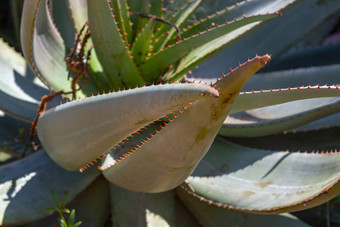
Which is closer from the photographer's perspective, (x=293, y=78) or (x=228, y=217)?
(x=228, y=217)

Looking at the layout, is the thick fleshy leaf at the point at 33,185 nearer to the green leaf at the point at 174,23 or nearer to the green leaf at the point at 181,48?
the green leaf at the point at 181,48

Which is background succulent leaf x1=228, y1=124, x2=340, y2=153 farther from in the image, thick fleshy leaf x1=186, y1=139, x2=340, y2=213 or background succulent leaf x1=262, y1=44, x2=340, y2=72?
background succulent leaf x1=262, y1=44, x2=340, y2=72

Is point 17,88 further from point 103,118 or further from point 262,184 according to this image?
point 262,184

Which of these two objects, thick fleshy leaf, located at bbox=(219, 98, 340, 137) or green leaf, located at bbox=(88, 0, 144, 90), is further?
thick fleshy leaf, located at bbox=(219, 98, 340, 137)

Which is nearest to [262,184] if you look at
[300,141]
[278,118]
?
[278,118]

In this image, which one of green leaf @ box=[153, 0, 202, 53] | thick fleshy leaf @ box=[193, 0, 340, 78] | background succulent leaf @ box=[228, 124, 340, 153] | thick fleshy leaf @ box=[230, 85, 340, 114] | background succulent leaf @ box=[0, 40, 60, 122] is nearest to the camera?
thick fleshy leaf @ box=[230, 85, 340, 114]

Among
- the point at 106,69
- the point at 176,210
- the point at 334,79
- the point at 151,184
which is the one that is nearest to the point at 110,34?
the point at 106,69

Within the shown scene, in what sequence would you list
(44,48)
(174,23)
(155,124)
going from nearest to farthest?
(155,124)
(44,48)
(174,23)

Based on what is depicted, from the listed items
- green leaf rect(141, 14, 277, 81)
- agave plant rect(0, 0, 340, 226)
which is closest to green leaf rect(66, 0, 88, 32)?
agave plant rect(0, 0, 340, 226)
